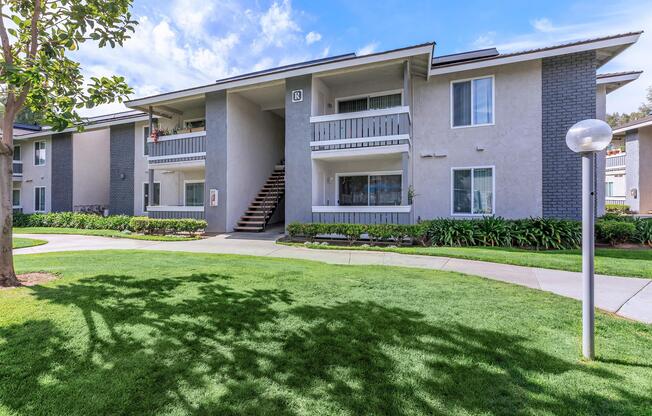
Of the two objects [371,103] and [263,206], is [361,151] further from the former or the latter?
[263,206]

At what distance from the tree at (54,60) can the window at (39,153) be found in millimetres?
22313

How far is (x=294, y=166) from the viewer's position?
12711 mm

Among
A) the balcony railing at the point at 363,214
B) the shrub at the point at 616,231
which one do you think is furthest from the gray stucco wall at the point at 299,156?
the shrub at the point at 616,231

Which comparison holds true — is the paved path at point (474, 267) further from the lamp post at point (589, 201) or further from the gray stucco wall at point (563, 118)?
the gray stucco wall at point (563, 118)

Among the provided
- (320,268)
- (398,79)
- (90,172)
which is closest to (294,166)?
(398,79)

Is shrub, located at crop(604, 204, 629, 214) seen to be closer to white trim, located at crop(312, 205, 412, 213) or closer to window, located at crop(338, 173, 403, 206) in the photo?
window, located at crop(338, 173, 403, 206)

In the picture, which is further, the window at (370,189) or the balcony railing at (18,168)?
the balcony railing at (18,168)

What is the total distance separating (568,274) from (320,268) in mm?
4954

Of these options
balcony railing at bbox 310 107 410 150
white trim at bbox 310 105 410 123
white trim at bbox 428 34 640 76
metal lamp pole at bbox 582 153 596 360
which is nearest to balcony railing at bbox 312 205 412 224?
balcony railing at bbox 310 107 410 150

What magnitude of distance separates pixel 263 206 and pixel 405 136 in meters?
7.18

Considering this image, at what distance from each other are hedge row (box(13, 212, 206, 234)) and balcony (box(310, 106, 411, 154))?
628 centimetres

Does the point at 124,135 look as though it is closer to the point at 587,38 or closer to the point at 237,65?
the point at 237,65

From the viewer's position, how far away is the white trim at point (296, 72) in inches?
419

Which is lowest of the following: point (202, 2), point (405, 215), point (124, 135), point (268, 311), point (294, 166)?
point (268, 311)
